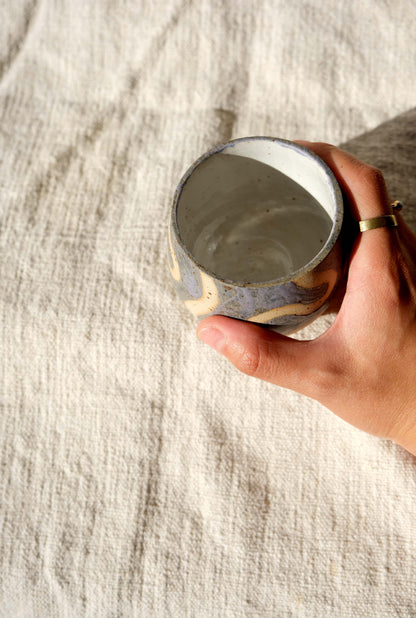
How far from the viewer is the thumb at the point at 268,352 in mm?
477

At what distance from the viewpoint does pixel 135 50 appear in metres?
0.76

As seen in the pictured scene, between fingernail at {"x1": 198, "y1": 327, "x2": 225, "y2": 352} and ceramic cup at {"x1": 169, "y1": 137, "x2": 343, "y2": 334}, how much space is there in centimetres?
2

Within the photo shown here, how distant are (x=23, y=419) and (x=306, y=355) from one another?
1.09 feet

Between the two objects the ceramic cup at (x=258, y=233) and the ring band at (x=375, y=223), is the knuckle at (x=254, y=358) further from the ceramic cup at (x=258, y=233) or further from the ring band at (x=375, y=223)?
the ring band at (x=375, y=223)

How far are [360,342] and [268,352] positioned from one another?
82mm

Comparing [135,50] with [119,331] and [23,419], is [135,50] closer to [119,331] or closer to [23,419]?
[119,331]

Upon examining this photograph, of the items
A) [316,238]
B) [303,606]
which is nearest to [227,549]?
[303,606]

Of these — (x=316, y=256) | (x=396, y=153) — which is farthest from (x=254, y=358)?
(x=396, y=153)

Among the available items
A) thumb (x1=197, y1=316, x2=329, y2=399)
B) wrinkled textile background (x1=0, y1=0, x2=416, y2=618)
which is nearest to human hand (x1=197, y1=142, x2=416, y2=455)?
thumb (x1=197, y1=316, x2=329, y2=399)

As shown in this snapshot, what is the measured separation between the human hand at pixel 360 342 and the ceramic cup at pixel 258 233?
2 cm

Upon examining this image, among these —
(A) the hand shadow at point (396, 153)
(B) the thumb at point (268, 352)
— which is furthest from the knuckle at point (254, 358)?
(A) the hand shadow at point (396, 153)

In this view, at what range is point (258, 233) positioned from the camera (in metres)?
0.63

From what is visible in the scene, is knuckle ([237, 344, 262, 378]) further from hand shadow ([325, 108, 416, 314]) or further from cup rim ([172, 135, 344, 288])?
hand shadow ([325, 108, 416, 314])

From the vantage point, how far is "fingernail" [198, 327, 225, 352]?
490 millimetres
